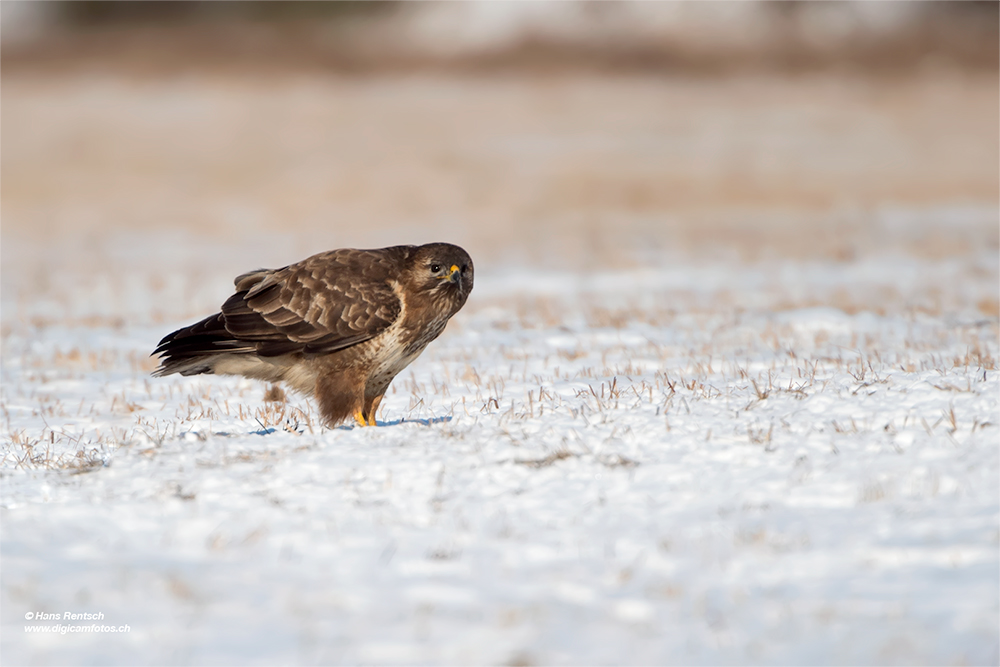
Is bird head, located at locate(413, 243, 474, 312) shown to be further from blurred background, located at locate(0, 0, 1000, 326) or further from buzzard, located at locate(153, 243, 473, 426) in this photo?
blurred background, located at locate(0, 0, 1000, 326)

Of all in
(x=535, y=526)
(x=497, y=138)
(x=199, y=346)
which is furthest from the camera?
(x=497, y=138)

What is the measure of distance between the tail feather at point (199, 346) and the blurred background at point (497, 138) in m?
9.66

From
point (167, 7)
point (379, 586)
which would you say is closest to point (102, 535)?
point (379, 586)

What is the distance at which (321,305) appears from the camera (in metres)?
7.75

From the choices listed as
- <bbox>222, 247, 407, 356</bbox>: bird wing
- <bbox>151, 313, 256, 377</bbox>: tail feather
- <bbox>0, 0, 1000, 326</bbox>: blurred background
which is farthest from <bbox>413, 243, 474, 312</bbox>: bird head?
<bbox>0, 0, 1000, 326</bbox>: blurred background

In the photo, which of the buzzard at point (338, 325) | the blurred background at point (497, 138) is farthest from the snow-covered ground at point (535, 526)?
the blurred background at point (497, 138)

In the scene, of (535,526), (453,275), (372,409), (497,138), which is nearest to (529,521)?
(535,526)

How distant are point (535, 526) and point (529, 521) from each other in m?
0.08

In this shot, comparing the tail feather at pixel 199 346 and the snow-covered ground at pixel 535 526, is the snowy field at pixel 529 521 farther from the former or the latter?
the tail feather at pixel 199 346

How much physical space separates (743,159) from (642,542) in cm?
2459

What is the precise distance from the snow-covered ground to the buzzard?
0.43 metres

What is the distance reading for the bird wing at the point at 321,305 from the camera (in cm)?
763

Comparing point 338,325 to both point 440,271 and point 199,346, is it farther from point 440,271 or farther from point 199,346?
point 199,346

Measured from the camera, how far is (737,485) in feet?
19.2
